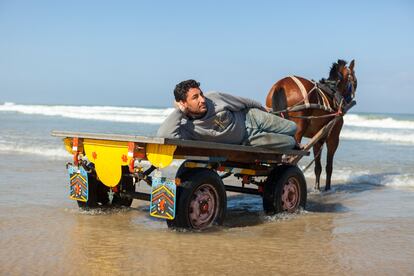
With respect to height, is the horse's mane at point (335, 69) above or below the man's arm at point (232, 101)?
above

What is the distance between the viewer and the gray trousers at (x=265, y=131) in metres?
5.13

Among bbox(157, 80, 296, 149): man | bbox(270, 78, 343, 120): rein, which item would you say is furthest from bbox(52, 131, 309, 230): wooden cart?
bbox(270, 78, 343, 120): rein

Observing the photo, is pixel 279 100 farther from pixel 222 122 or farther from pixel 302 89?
pixel 222 122

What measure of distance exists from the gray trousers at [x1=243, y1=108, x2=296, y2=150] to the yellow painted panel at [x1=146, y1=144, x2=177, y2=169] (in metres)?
1.11

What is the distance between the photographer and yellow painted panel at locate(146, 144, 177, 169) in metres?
4.20

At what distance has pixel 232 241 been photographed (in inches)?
168

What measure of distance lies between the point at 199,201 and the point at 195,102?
2.80 feet

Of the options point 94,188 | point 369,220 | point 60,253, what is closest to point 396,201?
point 369,220

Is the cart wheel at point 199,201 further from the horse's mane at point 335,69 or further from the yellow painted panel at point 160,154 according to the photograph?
the horse's mane at point 335,69

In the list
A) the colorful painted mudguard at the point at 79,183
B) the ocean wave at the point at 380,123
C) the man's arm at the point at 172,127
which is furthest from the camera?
the ocean wave at the point at 380,123

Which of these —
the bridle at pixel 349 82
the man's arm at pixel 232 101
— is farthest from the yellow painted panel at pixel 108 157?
the bridle at pixel 349 82

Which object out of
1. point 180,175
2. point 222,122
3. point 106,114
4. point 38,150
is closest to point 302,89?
point 222,122

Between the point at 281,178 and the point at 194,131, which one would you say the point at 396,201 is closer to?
the point at 281,178

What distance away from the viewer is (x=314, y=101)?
24.4 feet
